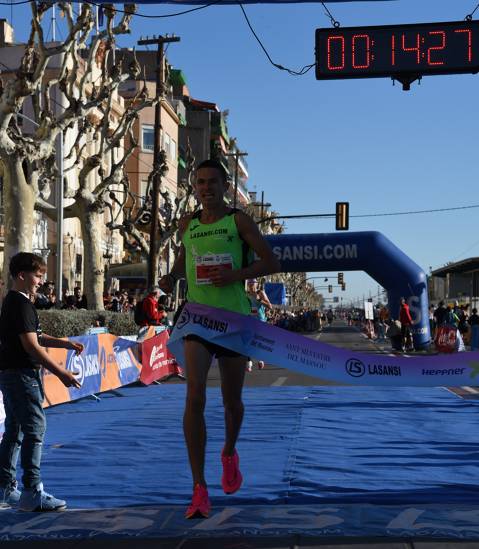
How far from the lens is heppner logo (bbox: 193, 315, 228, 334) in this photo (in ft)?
17.1

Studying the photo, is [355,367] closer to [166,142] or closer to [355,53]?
[355,53]

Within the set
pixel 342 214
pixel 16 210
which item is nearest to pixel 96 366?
pixel 16 210

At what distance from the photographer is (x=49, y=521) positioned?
529 cm

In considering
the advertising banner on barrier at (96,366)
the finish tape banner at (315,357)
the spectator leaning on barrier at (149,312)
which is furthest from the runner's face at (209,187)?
the spectator leaning on barrier at (149,312)

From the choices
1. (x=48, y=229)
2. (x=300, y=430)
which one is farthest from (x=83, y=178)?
(x=300, y=430)

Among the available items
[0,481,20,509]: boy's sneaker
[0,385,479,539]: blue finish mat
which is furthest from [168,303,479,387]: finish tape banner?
[0,481,20,509]: boy's sneaker

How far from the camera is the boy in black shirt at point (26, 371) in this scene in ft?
18.5

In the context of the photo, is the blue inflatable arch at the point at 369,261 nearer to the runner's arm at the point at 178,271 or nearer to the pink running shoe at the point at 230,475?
the runner's arm at the point at 178,271

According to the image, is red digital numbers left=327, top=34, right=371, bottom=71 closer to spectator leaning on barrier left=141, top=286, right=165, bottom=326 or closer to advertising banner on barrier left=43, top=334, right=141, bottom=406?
advertising banner on barrier left=43, top=334, right=141, bottom=406

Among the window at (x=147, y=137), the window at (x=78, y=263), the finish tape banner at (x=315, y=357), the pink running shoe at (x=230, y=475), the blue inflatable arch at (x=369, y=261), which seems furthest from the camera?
the window at (x=147, y=137)

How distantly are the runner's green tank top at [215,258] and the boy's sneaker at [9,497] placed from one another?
1.74 metres

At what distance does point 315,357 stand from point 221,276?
3.37 feet

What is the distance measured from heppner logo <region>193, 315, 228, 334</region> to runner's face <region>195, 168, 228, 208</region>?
0.66 meters

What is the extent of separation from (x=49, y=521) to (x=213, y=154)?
91.9 meters
